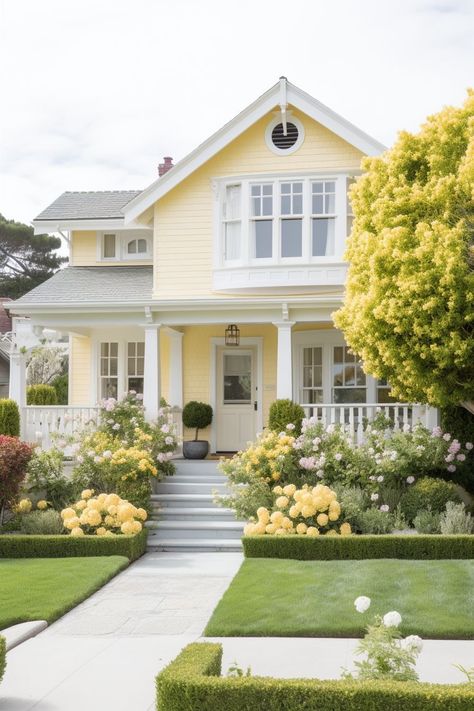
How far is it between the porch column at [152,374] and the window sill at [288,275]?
1805 mm

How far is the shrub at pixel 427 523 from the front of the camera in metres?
14.3

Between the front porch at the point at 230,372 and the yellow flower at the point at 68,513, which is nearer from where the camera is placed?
the yellow flower at the point at 68,513

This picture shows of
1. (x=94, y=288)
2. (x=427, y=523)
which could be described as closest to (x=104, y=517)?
(x=427, y=523)

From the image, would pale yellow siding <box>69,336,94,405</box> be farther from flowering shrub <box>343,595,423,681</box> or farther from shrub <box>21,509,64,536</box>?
flowering shrub <box>343,595,423,681</box>

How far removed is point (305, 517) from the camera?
14.2 metres

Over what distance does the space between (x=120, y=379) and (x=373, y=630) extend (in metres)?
14.9

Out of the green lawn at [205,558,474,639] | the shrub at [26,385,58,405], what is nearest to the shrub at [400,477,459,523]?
the green lawn at [205,558,474,639]

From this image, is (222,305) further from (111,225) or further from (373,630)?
(373,630)

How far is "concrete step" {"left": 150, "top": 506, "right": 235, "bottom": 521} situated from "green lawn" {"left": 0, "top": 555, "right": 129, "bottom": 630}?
2.84m

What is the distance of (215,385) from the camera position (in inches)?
800

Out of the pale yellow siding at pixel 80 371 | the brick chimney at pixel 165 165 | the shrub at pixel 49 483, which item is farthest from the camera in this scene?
the brick chimney at pixel 165 165

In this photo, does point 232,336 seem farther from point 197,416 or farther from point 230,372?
point 197,416

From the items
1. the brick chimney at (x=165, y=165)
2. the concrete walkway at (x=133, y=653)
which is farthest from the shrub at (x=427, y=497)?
the brick chimney at (x=165, y=165)

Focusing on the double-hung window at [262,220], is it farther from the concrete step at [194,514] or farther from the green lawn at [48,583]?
the green lawn at [48,583]
